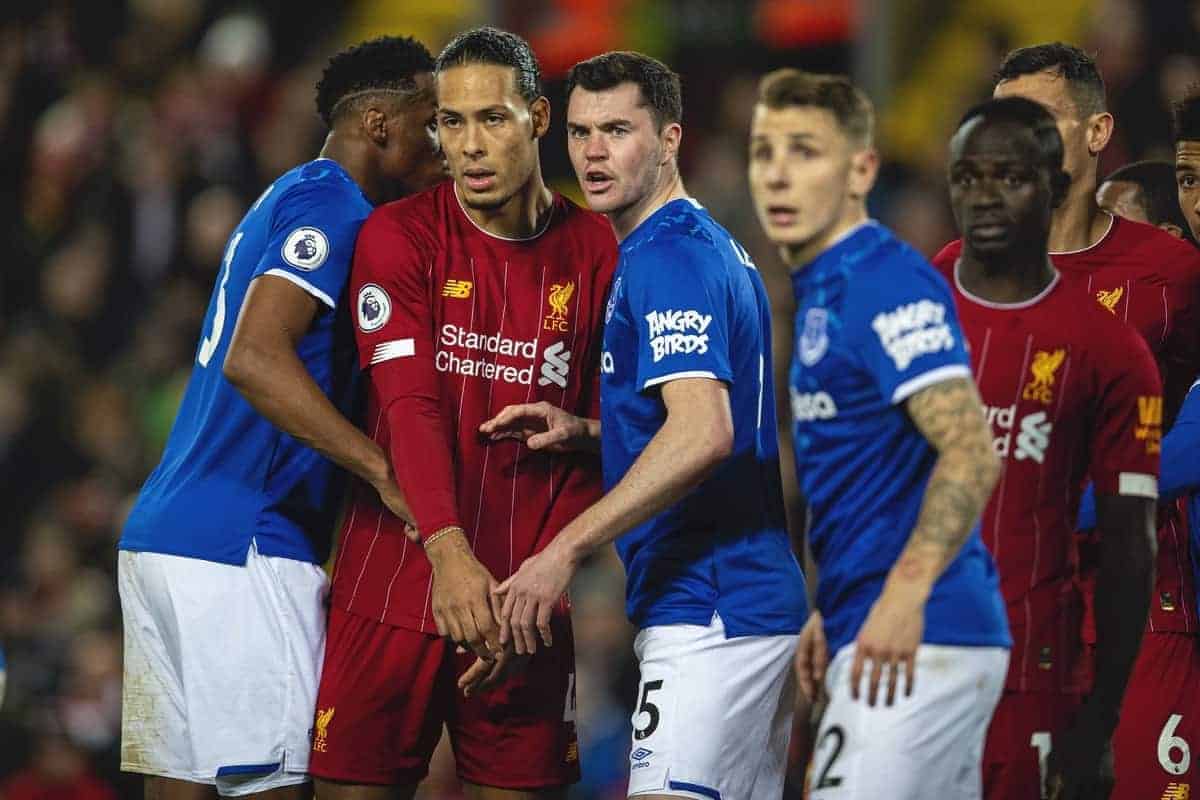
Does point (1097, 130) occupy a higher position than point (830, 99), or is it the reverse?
point (1097, 130)

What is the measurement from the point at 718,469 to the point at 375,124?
5.07ft

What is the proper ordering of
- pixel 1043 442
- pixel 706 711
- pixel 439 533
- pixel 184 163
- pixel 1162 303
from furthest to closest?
pixel 184 163, pixel 1162 303, pixel 439 533, pixel 706 711, pixel 1043 442

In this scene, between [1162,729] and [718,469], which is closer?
[718,469]

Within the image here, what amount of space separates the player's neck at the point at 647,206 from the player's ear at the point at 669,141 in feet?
0.12

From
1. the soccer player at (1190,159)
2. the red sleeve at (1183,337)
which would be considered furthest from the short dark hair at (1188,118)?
the red sleeve at (1183,337)

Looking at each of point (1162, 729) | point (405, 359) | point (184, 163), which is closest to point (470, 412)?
point (405, 359)

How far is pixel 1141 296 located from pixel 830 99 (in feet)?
5.11

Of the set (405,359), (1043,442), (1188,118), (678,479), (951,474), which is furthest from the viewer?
(1188,118)

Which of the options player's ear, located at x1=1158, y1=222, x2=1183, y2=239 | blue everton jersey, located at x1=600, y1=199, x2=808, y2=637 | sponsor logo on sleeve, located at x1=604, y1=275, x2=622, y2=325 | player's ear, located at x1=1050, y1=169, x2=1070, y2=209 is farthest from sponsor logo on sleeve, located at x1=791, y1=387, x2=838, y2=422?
player's ear, located at x1=1158, y1=222, x2=1183, y2=239

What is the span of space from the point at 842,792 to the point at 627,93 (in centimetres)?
205

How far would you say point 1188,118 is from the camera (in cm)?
538

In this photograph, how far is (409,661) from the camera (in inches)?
199

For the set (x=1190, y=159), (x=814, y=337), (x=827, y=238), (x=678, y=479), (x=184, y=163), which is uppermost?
(x=184, y=163)

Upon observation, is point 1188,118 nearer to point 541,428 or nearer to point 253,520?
point 541,428
